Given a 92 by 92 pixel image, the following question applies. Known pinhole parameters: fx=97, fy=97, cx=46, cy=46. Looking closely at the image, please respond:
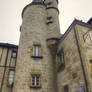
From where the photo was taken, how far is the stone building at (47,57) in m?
7.74

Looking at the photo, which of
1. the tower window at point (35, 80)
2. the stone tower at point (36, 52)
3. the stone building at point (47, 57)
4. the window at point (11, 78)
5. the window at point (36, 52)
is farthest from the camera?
the window at point (11, 78)

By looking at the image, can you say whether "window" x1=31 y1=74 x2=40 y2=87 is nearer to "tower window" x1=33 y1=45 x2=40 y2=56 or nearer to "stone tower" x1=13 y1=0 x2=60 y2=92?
"stone tower" x1=13 y1=0 x2=60 y2=92

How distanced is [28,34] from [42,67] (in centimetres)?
481

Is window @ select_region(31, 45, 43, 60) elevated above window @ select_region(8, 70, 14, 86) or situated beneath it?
elevated above

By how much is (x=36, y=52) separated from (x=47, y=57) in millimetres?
1459

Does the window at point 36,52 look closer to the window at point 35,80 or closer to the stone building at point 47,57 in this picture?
the stone building at point 47,57

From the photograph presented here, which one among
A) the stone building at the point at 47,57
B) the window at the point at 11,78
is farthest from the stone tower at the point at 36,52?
the window at the point at 11,78

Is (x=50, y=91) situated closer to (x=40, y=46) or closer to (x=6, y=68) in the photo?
(x=40, y=46)

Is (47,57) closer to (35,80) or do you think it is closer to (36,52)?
(36,52)

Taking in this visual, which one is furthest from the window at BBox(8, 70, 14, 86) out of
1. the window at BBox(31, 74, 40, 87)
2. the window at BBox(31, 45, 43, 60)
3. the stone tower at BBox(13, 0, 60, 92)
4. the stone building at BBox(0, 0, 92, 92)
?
the window at BBox(31, 45, 43, 60)

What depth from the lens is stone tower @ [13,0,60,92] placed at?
10023 mm

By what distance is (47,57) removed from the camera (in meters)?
11.8

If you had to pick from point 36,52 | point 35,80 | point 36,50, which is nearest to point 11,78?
point 35,80

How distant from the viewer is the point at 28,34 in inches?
509
